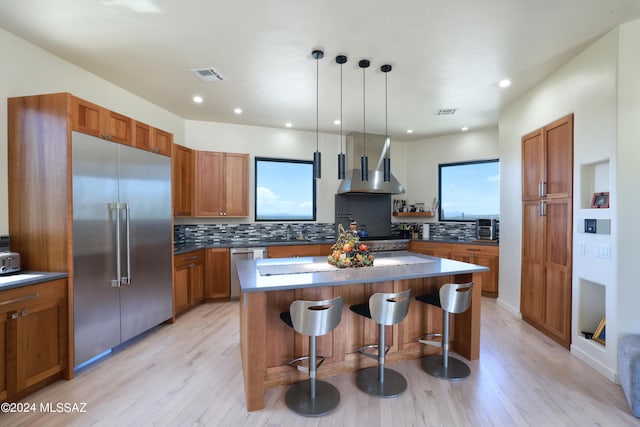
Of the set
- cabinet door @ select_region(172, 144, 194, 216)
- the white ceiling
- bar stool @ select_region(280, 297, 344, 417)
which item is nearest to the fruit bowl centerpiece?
bar stool @ select_region(280, 297, 344, 417)

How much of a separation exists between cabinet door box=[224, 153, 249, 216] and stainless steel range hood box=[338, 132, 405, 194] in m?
1.73

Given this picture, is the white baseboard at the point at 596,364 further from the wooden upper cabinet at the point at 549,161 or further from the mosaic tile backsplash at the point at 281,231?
→ the mosaic tile backsplash at the point at 281,231

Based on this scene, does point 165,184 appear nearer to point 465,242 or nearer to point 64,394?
point 64,394

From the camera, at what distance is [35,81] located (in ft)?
8.90

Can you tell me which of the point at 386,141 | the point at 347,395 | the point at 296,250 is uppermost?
the point at 386,141

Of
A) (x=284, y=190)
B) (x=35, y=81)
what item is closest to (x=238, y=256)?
(x=284, y=190)

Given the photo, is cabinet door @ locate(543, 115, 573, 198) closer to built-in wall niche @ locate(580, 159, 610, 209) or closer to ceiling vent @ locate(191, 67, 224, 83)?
built-in wall niche @ locate(580, 159, 610, 209)

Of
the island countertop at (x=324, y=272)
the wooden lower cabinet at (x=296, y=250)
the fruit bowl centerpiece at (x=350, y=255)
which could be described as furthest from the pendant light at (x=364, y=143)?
the wooden lower cabinet at (x=296, y=250)

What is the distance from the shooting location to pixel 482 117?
468 cm

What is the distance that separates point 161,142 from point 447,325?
3646mm

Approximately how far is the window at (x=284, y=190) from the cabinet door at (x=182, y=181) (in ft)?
3.65

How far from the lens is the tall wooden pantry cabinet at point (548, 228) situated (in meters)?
3.00

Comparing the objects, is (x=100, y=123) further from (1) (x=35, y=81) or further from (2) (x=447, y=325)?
(2) (x=447, y=325)

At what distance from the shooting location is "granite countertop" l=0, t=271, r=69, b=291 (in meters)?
2.03
